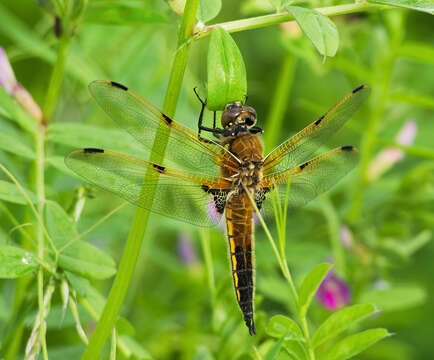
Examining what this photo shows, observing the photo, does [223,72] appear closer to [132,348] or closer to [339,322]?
[339,322]

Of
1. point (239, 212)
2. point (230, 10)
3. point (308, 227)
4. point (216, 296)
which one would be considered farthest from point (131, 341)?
point (230, 10)

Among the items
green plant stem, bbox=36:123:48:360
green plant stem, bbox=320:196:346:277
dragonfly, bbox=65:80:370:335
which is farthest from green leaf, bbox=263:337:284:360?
green plant stem, bbox=320:196:346:277

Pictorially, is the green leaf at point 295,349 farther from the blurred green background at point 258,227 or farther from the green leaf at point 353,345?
the blurred green background at point 258,227

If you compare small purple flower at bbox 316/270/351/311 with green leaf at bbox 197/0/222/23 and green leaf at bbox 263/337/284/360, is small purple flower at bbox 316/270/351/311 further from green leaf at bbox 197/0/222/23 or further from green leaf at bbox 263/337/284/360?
green leaf at bbox 197/0/222/23

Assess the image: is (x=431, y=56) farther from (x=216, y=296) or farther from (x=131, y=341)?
(x=131, y=341)

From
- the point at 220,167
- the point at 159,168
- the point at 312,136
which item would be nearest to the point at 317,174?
the point at 312,136

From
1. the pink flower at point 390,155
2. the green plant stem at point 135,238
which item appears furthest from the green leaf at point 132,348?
the pink flower at point 390,155

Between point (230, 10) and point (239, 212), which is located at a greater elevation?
point (230, 10)
